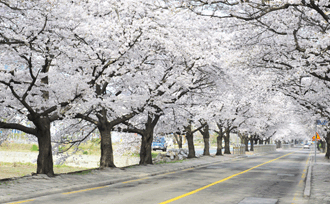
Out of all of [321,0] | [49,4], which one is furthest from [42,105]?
[321,0]

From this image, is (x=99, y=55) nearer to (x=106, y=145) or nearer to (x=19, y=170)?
(x=106, y=145)

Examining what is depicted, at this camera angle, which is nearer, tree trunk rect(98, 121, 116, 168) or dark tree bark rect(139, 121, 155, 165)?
tree trunk rect(98, 121, 116, 168)

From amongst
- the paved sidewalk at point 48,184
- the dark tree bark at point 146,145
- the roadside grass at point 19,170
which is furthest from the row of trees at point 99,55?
the roadside grass at point 19,170

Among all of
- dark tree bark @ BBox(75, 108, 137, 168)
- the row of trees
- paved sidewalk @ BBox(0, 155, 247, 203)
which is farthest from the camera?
dark tree bark @ BBox(75, 108, 137, 168)

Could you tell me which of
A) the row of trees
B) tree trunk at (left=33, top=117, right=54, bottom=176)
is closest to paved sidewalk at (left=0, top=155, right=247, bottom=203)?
tree trunk at (left=33, top=117, right=54, bottom=176)

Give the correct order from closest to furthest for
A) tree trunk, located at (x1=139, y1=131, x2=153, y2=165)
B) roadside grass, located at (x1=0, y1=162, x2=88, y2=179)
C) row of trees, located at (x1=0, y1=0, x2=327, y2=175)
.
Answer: row of trees, located at (x1=0, y1=0, x2=327, y2=175)
tree trunk, located at (x1=139, y1=131, x2=153, y2=165)
roadside grass, located at (x1=0, y1=162, x2=88, y2=179)

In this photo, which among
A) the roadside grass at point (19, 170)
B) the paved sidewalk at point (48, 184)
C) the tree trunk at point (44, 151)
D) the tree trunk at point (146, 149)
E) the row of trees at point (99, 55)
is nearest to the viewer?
the paved sidewalk at point (48, 184)

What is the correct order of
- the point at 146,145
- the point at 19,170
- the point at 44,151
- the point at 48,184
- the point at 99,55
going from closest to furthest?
the point at 48,184 < the point at 44,151 < the point at 99,55 < the point at 146,145 < the point at 19,170

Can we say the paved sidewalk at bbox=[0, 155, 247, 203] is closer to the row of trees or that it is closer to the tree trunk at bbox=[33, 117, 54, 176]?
the tree trunk at bbox=[33, 117, 54, 176]

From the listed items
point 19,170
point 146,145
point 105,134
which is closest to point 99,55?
point 105,134

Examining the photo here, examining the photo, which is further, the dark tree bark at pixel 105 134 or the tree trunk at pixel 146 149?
the tree trunk at pixel 146 149

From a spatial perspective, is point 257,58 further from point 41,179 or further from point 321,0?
point 41,179

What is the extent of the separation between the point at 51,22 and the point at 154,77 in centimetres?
940

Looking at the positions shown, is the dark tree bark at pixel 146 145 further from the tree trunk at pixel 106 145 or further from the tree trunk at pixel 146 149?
the tree trunk at pixel 106 145
